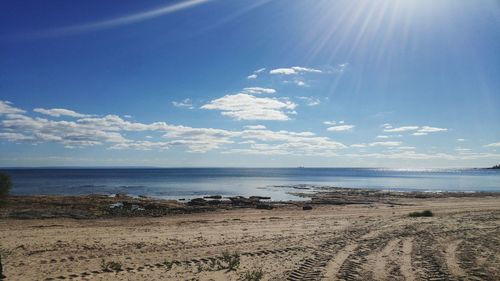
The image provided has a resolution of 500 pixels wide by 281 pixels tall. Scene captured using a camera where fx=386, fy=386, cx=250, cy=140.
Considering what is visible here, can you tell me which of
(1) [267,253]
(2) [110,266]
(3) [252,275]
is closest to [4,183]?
(2) [110,266]

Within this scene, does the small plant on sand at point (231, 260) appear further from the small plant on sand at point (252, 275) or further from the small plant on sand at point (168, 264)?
the small plant on sand at point (168, 264)

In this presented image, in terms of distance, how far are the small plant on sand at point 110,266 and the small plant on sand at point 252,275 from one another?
3.49 meters

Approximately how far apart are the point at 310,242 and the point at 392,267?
4.21 m

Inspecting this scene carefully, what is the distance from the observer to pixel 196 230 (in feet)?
61.4

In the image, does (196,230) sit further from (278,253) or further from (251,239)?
(278,253)

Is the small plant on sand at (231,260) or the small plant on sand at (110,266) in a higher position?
the small plant on sand at (231,260)

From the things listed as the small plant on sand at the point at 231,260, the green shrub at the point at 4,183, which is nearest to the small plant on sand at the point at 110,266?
the small plant on sand at the point at 231,260

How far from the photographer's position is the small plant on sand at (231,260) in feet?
35.9

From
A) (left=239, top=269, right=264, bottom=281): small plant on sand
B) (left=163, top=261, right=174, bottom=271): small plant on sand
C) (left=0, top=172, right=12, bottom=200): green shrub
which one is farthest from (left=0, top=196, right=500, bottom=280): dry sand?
(left=0, top=172, right=12, bottom=200): green shrub

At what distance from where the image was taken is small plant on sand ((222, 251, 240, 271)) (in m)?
10.9

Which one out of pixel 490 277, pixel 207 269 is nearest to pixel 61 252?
pixel 207 269

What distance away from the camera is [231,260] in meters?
11.7

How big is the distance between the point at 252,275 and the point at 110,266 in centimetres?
410

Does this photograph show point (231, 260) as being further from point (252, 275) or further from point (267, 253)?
point (252, 275)
